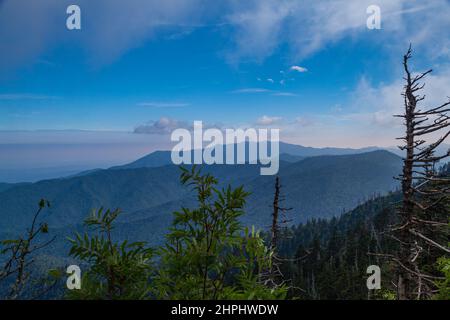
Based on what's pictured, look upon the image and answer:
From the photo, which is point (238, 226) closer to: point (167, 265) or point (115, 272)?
point (167, 265)

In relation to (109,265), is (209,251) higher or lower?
higher

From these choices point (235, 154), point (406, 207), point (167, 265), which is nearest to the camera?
point (167, 265)

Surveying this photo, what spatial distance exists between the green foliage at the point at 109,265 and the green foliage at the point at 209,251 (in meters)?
0.16

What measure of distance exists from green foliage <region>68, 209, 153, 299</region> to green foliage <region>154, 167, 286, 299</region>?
0.52 feet

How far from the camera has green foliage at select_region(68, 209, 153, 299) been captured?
9.04 feet

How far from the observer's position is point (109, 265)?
274 centimetres

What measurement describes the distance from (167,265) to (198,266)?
12.2 inches

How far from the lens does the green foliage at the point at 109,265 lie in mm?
2756

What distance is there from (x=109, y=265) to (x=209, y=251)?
83 cm
